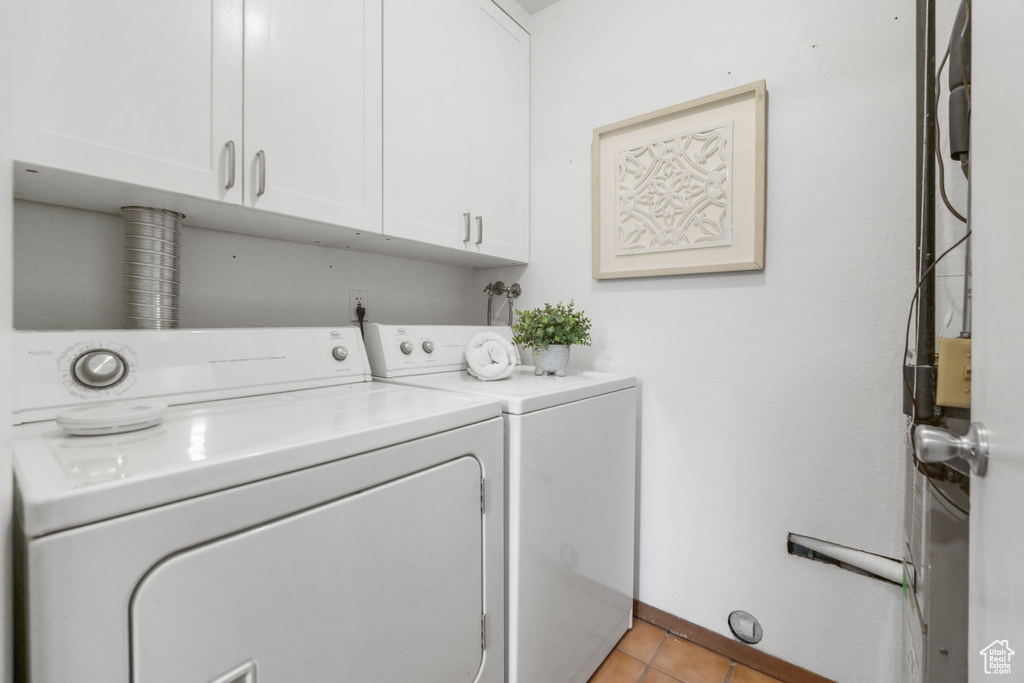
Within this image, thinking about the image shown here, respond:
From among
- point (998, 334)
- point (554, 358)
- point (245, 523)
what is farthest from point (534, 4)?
point (245, 523)

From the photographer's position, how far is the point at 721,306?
156 centimetres

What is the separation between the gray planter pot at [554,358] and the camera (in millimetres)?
1612

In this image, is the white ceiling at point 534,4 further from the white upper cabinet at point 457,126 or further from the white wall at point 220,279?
the white wall at point 220,279

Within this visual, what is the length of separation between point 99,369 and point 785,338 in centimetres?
190

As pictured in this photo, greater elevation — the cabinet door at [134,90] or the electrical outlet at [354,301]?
the cabinet door at [134,90]

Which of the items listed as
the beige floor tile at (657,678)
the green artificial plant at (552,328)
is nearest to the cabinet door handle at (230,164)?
the green artificial plant at (552,328)

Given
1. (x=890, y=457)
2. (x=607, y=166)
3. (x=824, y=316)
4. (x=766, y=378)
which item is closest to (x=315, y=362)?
(x=607, y=166)

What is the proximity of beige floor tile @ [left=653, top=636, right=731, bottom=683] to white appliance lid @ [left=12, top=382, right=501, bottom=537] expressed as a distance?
3.99ft

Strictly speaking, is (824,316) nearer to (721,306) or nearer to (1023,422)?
(721,306)

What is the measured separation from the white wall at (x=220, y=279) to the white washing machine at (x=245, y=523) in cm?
34

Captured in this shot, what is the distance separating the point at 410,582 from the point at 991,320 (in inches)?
39.1

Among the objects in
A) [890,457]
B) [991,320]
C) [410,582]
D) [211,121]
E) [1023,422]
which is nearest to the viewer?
[1023,422]

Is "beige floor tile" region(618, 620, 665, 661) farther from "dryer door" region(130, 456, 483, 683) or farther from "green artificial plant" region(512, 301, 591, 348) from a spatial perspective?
"green artificial plant" region(512, 301, 591, 348)

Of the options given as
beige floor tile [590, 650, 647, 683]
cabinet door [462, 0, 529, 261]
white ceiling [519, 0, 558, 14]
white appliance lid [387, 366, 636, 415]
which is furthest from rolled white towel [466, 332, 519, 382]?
white ceiling [519, 0, 558, 14]
